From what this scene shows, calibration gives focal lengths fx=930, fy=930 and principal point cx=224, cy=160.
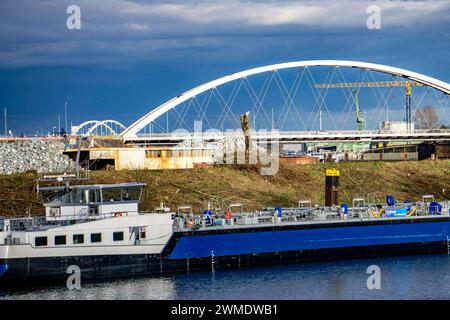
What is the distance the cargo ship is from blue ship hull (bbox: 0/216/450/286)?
0.06m

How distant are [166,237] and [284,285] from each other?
7.61 metres

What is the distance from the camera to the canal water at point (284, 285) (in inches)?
1799

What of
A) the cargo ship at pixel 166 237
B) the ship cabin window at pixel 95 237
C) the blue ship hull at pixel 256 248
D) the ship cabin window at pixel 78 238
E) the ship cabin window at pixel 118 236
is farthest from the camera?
the ship cabin window at pixel 118 236

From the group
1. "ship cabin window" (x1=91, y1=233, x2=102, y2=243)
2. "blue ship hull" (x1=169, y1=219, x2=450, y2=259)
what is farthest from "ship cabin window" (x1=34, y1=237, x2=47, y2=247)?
"blue ship hull" (x1=169, y1=219, x2=450, y2=259)

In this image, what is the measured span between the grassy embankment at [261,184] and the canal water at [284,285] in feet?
62.3

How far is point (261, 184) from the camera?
272 ft

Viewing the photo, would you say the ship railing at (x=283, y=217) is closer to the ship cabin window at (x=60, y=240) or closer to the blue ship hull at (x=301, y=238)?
the blue ship hull at (x=301, y=238)

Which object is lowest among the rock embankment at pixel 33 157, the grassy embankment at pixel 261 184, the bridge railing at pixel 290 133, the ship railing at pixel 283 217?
the ship railing at pixel 283 217

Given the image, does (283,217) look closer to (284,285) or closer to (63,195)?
(284,285)

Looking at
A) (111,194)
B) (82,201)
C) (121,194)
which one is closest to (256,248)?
(121,194)

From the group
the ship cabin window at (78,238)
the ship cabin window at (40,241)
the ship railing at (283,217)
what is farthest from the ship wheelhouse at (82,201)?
the ship railing at (283,217)

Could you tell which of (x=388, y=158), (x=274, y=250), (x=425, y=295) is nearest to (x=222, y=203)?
(x=274, y=250)

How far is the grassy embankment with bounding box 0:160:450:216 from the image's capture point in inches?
2784

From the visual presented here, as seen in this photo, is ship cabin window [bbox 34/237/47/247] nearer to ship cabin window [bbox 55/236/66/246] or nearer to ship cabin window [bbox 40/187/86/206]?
ship cabin window [bbox 55/236/66/246]
